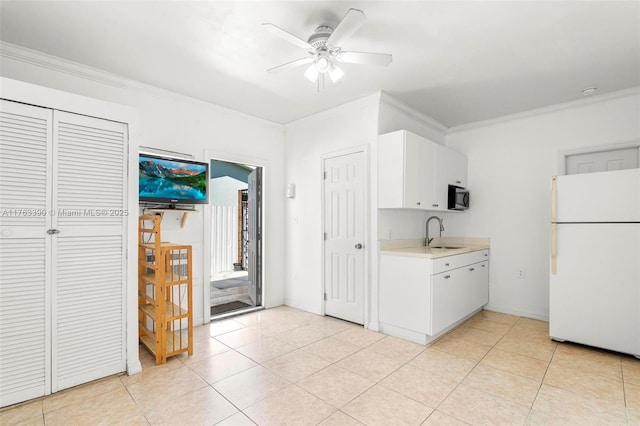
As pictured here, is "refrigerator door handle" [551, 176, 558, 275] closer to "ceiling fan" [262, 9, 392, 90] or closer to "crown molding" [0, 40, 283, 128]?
"ceiling fan" [262, 9, 392, 90]

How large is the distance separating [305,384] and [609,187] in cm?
322

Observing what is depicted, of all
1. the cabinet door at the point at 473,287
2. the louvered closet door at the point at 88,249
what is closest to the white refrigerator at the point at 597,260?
the cabinet door at the point at 473,287

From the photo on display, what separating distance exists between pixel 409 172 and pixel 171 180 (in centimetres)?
250

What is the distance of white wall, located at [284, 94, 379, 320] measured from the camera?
373cm

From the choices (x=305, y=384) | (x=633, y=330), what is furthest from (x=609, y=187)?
(x=305, y=384)

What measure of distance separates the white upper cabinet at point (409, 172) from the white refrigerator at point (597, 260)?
1175 millimetres

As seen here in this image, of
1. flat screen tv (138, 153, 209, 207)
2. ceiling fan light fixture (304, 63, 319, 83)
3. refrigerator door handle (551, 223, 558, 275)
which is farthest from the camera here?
refrigerator door handle (551, 223, 558, 275)

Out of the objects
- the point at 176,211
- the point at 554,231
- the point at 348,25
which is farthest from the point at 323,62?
the point at 554,231

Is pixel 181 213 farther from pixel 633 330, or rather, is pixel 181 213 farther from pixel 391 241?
pixel 633 330

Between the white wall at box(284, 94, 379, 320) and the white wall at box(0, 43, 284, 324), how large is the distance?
0.61 feet

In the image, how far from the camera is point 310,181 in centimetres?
421

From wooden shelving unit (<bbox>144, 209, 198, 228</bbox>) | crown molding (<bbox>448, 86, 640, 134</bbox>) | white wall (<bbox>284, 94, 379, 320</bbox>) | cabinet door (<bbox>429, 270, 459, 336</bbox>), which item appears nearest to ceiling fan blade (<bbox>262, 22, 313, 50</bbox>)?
white wall (<bbox>284, 94, 379, 320</bbox>)

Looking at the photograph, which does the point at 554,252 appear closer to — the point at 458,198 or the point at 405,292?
the point at 458,198

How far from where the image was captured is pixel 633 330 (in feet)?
9.04
